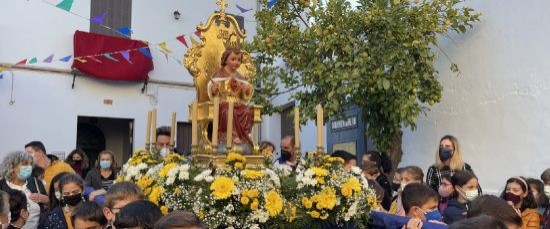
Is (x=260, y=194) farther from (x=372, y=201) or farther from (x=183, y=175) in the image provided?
(x=372, y=201)

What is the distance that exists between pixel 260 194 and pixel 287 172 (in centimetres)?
60

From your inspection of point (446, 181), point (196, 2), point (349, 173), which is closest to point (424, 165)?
point (446, 181)

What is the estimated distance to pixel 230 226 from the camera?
131 inches

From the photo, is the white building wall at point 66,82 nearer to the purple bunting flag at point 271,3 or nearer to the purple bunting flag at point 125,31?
the purple bunting flag at point 125,31

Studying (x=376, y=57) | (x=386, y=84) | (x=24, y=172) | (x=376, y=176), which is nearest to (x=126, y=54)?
(x=376, y=57)

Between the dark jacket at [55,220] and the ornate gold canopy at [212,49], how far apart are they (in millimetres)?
1660

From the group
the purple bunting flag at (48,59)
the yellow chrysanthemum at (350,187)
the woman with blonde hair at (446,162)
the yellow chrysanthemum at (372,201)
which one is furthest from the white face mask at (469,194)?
the purple bunting flag at (48,59)

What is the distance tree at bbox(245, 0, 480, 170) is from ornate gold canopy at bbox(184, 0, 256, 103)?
141cm

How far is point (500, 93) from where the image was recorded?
628 cm

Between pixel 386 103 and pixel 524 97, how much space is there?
151 cm

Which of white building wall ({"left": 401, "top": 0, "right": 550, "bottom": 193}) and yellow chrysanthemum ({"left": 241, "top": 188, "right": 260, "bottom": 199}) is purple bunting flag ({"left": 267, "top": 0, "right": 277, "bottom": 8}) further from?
yellow chrysanthemum ({"left": 241, "top": 188, "right": 260, "bottom": 199})

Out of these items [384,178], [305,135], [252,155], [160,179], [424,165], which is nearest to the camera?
[160,179]

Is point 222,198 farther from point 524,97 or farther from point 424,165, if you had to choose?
point 424,165

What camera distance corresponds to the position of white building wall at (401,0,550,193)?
5777 mm
